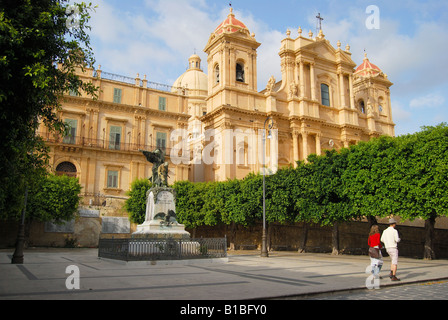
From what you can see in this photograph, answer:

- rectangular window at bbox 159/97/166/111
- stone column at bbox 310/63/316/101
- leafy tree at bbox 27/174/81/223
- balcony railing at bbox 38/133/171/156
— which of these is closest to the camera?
leafy tree at bbox 27/174/81/223

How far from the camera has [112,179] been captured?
37844 mm

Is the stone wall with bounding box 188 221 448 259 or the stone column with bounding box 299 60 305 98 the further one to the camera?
the stone column with bounding box 299 60 305 98

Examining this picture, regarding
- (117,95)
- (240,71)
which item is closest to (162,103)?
(117,95)

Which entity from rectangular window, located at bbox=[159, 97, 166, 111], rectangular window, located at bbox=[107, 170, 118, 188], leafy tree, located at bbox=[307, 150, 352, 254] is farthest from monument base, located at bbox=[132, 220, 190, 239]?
rectangular window, located at bbox=[159, 97, 166, 111]

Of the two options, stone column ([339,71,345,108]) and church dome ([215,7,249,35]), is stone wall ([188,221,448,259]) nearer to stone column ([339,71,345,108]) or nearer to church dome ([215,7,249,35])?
stone column ([339,71,345,108])

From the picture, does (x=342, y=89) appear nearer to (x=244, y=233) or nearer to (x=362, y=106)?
(x=362, y=106)

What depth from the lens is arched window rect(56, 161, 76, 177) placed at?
118ft

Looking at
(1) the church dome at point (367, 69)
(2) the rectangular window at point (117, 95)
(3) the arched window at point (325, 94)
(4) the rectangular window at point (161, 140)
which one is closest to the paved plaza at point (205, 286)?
(4) the rectangular window at point (161, 140)

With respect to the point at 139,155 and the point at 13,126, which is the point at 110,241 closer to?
the point at 13,126

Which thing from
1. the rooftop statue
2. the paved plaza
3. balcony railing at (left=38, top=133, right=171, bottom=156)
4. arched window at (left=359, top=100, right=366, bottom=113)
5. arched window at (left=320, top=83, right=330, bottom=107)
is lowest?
the paved plaza

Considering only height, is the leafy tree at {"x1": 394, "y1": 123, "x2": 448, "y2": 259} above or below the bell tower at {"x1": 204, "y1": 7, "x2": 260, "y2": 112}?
below

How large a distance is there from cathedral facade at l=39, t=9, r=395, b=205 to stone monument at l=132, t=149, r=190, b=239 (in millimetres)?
19410

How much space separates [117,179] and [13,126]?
99.4 ft
